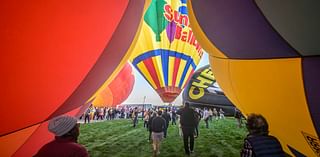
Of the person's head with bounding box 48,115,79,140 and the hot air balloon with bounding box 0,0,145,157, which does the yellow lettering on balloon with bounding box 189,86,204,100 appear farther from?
the person's head with bounding box 48,115,79,140

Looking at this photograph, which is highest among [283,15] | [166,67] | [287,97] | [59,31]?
[166,67]

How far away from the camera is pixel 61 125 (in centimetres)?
189

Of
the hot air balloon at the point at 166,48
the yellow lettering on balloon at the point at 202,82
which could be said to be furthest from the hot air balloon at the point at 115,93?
the hot air balloon at the point at 166,48

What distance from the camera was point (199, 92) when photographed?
776 inches

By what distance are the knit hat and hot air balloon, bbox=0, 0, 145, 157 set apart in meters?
0.38

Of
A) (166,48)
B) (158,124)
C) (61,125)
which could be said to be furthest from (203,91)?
(61,125)

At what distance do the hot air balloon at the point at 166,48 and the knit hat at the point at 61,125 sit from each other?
790 centimetres

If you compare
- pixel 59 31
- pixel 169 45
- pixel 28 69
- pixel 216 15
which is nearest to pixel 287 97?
pixel 216 15

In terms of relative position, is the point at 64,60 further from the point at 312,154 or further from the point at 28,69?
the point at 312,154

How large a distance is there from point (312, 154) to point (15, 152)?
2.93m

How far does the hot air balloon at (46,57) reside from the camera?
1.92 meters

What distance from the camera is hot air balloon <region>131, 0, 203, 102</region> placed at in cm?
1015

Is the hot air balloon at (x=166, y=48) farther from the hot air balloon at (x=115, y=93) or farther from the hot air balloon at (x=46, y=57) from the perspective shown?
the hot air balloon at (x=115, y=93)

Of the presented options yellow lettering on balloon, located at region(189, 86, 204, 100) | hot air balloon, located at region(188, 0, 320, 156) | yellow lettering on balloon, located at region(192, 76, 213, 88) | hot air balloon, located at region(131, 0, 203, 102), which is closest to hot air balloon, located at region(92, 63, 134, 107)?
yellow lettering on balloon, located at region(189, 86, 204, 100)
